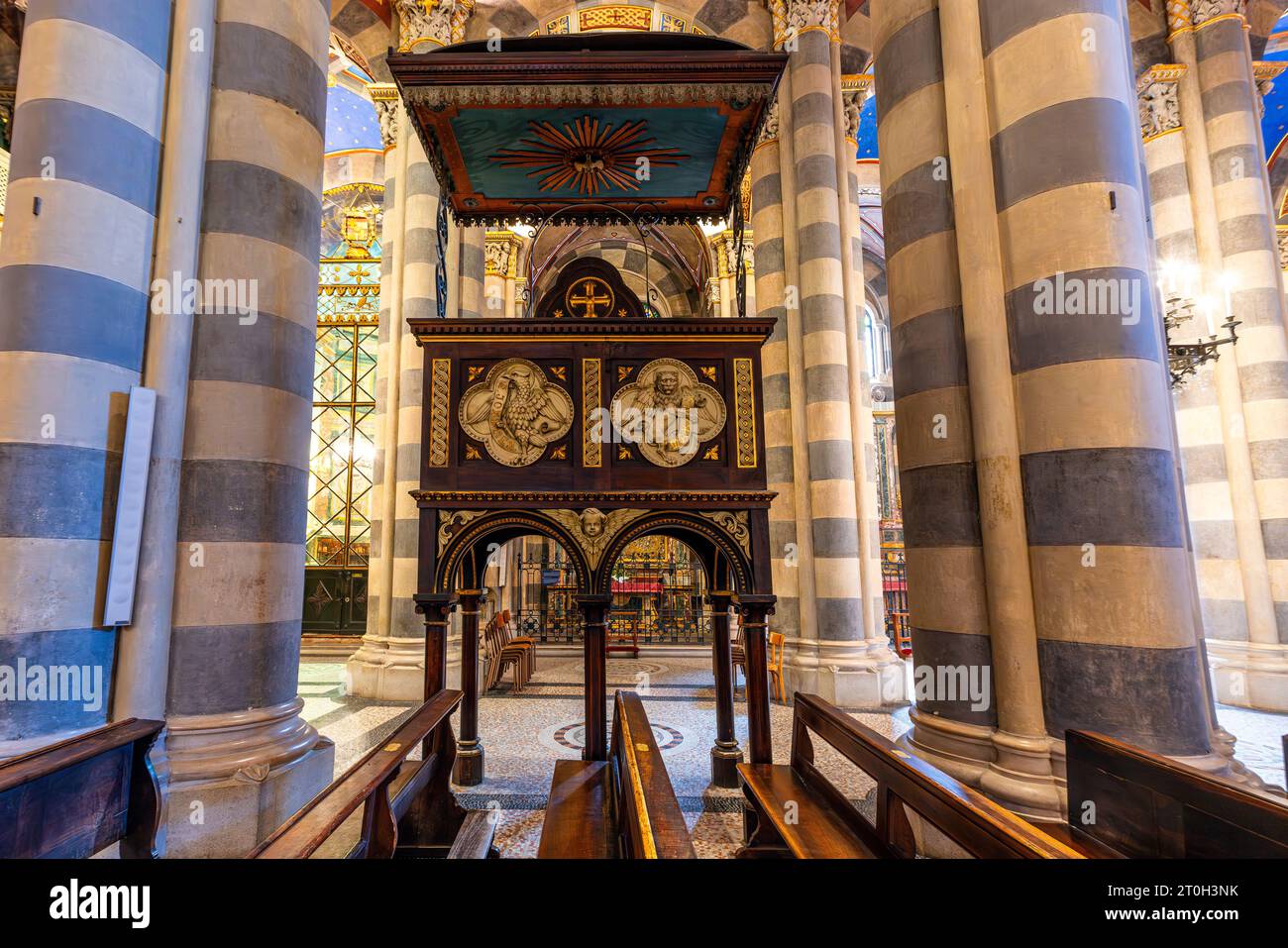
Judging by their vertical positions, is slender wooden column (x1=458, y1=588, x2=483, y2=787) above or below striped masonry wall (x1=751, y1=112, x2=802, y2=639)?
below

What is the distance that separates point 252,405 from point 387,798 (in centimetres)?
225

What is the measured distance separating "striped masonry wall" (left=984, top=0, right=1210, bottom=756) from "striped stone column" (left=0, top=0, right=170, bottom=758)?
14.6 ft

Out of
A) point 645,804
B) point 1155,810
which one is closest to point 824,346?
point 1155,810

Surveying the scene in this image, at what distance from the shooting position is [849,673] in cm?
742

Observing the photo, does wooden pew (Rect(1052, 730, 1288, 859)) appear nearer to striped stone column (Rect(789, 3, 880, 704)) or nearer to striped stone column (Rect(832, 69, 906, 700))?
striped stone column (Rect(789, 3, 880, 704))

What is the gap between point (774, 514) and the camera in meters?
8.40

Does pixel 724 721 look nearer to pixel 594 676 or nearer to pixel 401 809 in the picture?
pixel 594 676

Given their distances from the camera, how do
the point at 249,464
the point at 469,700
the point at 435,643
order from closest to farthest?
the point at 249,464, the point at 435,643, the point at 469,700

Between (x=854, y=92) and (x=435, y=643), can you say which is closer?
(x=435, y=643)

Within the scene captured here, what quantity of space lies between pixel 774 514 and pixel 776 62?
18.0 feet

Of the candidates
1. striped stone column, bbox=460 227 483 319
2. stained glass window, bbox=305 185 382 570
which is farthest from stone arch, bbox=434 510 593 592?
stained glass window, bbox=305 185 382 570

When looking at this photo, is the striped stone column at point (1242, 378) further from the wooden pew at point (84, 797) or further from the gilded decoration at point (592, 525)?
the wooden pew at point (84, 797)

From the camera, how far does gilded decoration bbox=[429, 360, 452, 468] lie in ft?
14.0
